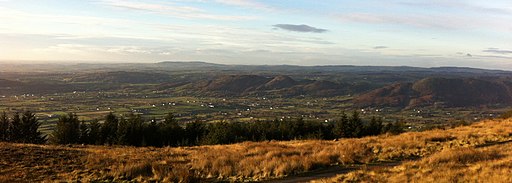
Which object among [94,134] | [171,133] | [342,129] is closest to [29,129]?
[94,134]

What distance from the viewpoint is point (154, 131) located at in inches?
2079

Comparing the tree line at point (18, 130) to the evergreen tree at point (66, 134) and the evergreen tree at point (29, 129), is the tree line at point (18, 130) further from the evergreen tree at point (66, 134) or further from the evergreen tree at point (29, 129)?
the evergreen tree at point (66, 134)

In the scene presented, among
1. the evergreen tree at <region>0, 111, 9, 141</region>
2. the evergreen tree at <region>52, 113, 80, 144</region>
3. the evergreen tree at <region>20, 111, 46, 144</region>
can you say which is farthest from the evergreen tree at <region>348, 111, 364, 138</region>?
the evergreen tree at <region>0, 111, 9, 141</region>

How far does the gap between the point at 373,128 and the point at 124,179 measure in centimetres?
5281

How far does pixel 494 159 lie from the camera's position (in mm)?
15570

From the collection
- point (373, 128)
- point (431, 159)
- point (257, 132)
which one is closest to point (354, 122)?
point (373, 128)

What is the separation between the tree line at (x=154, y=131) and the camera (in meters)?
49.5

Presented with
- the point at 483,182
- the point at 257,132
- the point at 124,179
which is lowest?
the point at 257,132

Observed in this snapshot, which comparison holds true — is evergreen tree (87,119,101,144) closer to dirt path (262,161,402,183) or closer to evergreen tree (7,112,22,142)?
evergreen tree (7,112,22,142)

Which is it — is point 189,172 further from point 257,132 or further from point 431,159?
point 257,132

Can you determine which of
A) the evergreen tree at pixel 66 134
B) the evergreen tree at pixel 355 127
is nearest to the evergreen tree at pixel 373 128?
the evergreen tree at pixel 355 127

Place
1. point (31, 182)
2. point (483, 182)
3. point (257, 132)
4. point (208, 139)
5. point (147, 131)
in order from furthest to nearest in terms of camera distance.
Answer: point (257, 132) → point (147, 131) → point (208, 139) → point (31, 182) → point (483, 182)

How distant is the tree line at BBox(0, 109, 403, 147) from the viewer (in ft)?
163

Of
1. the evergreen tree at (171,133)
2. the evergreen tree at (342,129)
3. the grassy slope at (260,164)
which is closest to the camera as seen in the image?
the grassy slope at (260,164)
